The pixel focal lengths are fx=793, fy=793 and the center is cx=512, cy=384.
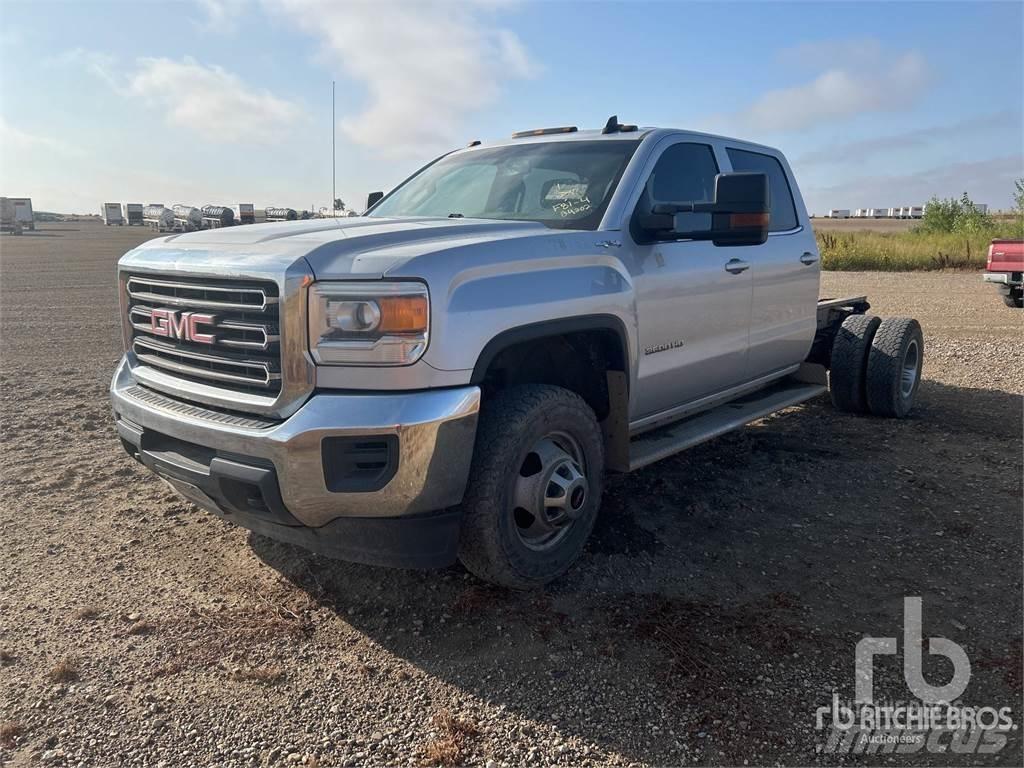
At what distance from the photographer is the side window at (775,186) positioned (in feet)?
16.9

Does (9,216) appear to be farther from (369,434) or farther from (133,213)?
(369,434)

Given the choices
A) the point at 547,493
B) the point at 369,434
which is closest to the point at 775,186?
the point at 547,493

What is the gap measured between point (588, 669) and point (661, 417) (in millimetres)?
1679

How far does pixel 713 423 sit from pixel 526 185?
67.2 inches

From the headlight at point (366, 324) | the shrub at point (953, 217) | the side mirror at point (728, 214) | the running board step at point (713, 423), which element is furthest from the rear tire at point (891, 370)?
the shrub at point (953, 217)

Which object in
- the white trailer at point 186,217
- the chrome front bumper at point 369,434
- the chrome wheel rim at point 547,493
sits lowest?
the chrome wheel rim at point 547,493

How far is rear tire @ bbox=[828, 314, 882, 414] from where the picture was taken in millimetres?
6223

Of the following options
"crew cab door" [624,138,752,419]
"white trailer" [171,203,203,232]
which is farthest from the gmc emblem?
"white trailer" [171,203,203,232]

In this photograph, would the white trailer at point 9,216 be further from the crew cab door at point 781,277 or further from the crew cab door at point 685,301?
the crew cab door at point 685,301

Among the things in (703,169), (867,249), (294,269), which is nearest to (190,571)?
(294,269)

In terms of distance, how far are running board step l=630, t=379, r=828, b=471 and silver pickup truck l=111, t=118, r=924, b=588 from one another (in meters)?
0.02

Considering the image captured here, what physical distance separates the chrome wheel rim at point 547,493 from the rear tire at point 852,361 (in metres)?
3.70

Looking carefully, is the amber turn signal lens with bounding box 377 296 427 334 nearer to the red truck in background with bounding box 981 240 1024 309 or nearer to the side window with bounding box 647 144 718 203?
the side window with bounding box 647 144 718 203

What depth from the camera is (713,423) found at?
179 inches
